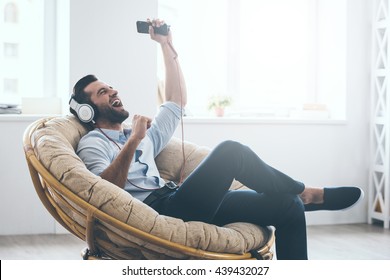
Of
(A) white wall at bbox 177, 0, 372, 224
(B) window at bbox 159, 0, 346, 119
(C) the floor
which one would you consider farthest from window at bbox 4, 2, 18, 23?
(A) white wall at bbox 177, 0, 372, 224

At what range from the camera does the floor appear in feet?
12.2

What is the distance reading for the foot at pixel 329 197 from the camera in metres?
2.58

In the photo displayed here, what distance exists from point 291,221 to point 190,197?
0.38 metres

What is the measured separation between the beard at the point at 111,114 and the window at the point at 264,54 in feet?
7.23

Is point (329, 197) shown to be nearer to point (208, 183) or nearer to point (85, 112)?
point (208, 183)

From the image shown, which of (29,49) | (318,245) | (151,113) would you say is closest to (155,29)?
(151,113)

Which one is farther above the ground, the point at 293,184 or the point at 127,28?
the point at 127,28

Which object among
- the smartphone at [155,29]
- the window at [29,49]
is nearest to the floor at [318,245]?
the window at [29,49]

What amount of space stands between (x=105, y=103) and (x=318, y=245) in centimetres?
191

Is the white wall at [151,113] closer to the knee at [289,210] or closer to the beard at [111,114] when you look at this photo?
the beard at [111,114]

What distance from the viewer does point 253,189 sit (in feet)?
8.18
